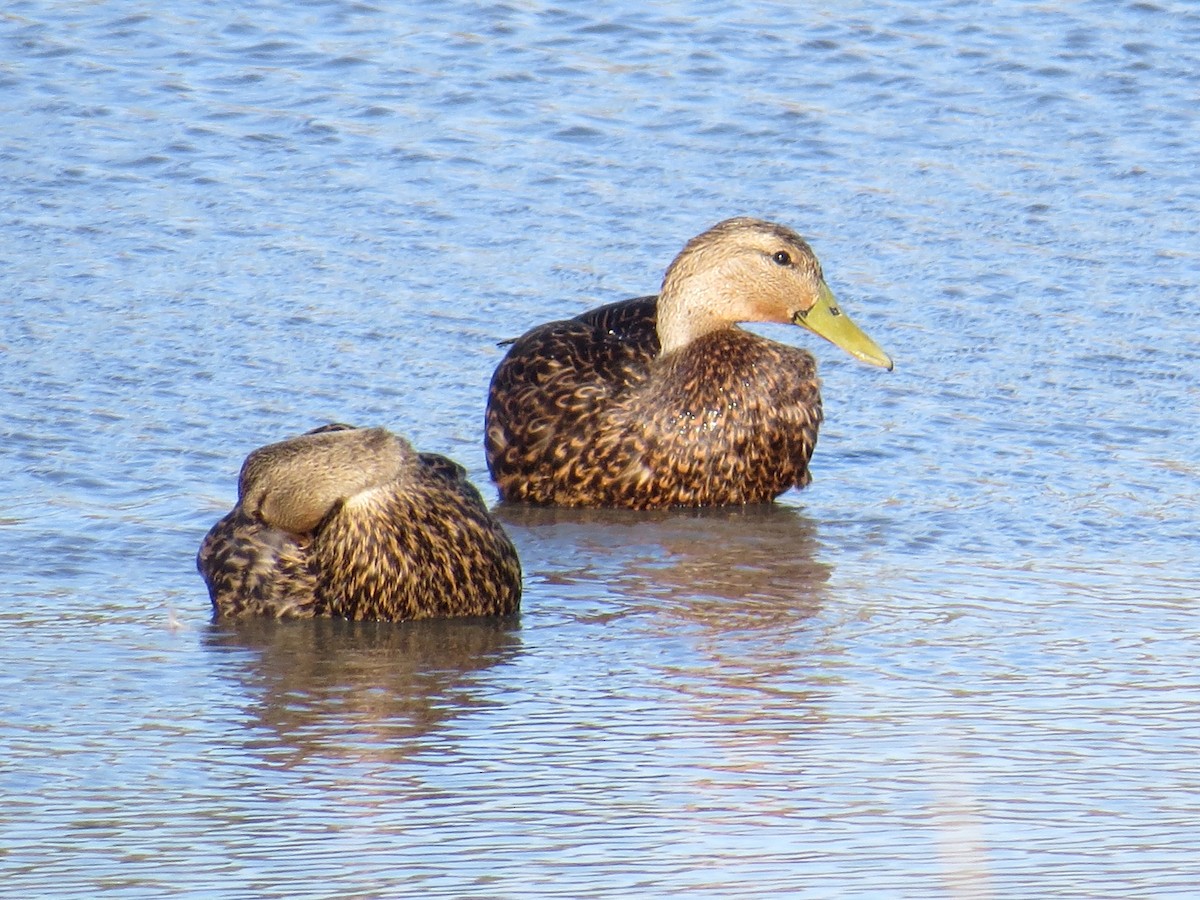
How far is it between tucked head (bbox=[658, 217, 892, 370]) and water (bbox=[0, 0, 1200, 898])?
453mm

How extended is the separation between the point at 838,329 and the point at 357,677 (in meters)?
2.91

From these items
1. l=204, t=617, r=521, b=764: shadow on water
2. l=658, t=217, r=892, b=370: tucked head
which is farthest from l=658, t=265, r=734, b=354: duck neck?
l=204, t=617, r=521, b=764: shadow on water

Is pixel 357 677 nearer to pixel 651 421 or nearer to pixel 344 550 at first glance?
pixel 344 550

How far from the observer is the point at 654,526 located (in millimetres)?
7887

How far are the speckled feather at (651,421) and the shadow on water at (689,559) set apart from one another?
88 mm

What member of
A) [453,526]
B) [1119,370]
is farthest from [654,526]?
[1119,370]

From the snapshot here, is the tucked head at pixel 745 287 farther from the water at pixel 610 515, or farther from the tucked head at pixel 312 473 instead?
the tucked head at pixel 312 473

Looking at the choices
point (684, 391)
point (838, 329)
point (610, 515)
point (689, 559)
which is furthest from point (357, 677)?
point (838, 329)

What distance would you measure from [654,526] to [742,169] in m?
3.91

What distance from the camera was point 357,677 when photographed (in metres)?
6.10

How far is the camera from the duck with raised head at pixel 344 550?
661 centimetres

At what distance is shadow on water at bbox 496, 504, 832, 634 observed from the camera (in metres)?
6.73

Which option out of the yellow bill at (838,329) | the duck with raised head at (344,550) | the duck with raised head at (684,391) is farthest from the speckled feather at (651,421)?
the duck with raised head at (344,550)

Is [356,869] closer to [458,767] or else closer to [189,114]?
[458,767]
